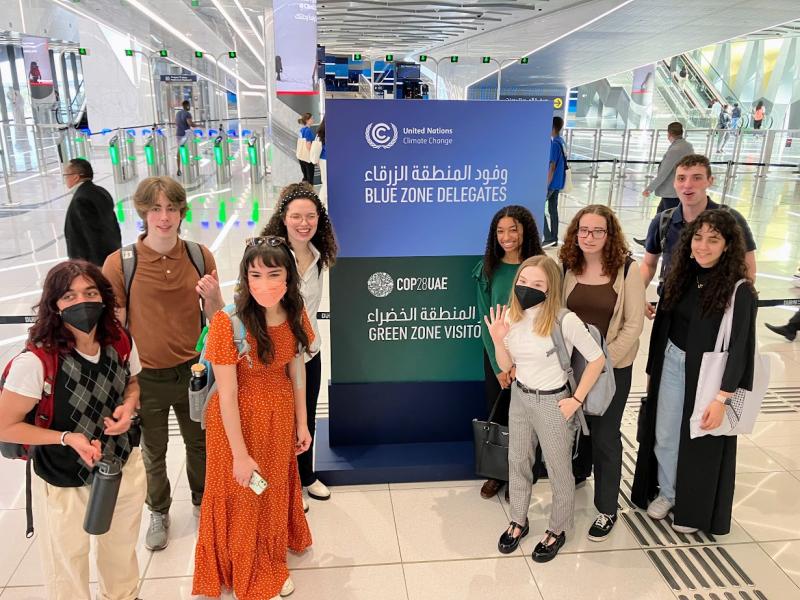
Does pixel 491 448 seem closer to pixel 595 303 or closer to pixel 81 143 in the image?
pixel 595 303

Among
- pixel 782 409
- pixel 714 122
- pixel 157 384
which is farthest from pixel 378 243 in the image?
pixel 714 122

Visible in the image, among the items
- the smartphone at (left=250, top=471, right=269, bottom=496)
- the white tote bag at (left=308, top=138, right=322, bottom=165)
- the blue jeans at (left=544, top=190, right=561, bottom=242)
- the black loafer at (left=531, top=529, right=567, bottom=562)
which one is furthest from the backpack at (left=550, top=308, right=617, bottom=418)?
the white tote bag at (left=308, top=138, right=322, bottom=165)

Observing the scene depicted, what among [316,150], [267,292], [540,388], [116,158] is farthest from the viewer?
[116,158]

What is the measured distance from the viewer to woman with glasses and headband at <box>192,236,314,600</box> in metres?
2.06

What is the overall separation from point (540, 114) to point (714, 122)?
22574mm

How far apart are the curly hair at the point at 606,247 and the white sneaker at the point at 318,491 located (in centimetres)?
163

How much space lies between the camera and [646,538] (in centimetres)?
278

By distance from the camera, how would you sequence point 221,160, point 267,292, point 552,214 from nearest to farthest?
1. point 267,292
2. point 552,214
3. point 221,160

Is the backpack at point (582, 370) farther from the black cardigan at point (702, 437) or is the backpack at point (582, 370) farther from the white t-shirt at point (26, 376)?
the white t-shirt at point (26, 376)

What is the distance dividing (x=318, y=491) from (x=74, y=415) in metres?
1.50

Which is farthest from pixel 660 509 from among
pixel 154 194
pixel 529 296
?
pixel 154 194

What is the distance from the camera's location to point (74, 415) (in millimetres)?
1799

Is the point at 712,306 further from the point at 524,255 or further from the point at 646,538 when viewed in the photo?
the point at 646,538

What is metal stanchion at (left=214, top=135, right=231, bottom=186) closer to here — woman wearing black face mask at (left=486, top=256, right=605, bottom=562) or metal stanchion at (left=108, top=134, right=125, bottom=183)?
metal stanchion at (left=108, top=134, right=125, bottom=183)
